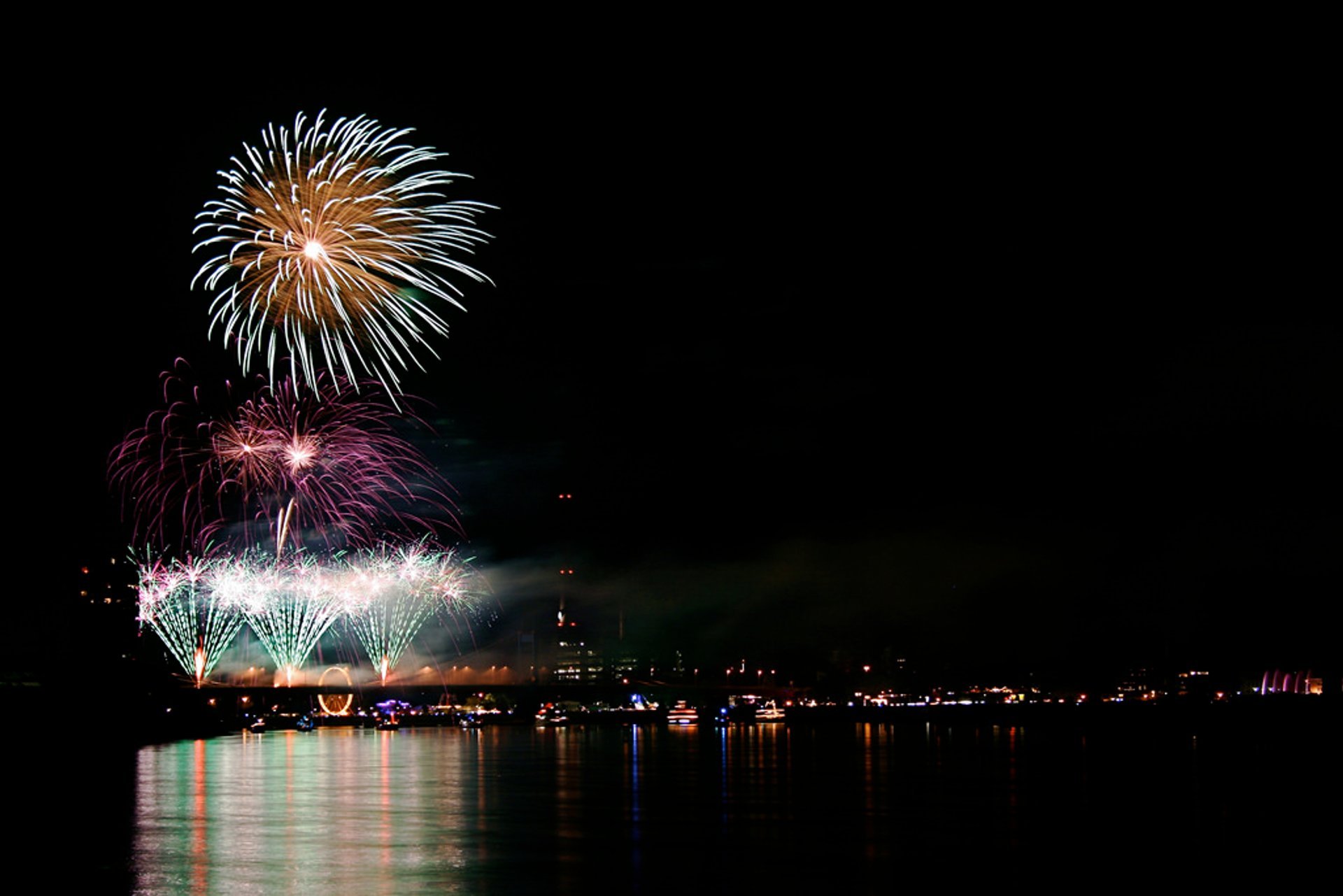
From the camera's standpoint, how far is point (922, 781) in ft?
139

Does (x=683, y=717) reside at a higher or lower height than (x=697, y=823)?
lower

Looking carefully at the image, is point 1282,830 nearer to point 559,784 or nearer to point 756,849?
point 756,849

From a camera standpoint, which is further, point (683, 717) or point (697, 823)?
point (683, 717)

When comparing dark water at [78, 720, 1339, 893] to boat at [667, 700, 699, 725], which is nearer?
dark water at [78, 720, 1339, 893]

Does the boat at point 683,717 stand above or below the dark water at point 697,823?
below

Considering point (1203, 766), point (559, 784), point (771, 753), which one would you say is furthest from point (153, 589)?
point (1203, 766)

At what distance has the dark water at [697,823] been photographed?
1956 centimetres

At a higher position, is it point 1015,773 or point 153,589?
point 153,589

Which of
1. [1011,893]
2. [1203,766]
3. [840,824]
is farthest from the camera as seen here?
[1203,766]

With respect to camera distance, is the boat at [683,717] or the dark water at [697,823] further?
the boat at [683,717]

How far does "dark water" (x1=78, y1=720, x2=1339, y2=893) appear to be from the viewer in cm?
1956

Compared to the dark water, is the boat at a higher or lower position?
lower

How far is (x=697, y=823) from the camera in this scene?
27.3m

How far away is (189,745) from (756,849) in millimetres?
64098
